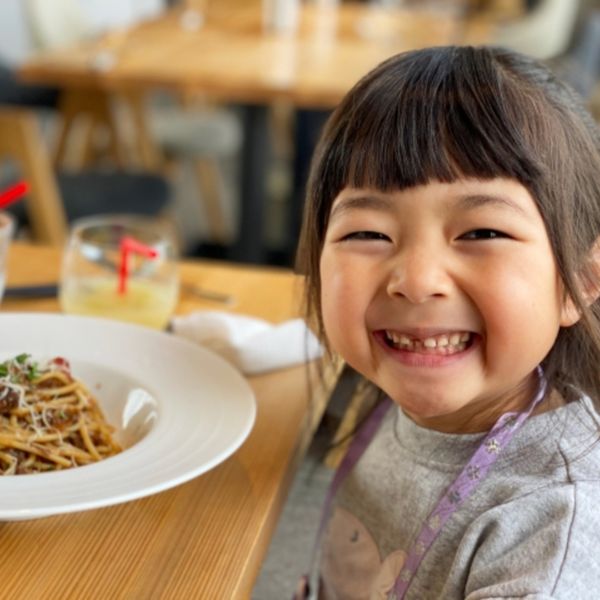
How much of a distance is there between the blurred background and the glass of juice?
4.51 ft

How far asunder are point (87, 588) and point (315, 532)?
A: 43 centimetres

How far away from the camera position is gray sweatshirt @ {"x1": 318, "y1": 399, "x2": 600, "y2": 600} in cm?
70

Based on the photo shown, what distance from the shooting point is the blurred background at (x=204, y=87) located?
8.94 feet

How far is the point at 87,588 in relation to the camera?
0.69m

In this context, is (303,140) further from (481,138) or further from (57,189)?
(481,138)

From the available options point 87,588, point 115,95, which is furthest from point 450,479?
point 115,95

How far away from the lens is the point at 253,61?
2.98 metres

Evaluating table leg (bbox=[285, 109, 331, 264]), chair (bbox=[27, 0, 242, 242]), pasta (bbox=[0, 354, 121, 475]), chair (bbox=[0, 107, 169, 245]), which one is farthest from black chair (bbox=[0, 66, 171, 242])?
pasta (bbox=[0, 354, 121, 475])

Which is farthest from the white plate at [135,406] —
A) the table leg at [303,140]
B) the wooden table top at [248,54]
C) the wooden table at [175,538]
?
the table leg at [303,140]

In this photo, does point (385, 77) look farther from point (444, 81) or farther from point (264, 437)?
point (264, 437)

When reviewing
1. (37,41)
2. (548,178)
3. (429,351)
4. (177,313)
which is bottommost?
(37,41)

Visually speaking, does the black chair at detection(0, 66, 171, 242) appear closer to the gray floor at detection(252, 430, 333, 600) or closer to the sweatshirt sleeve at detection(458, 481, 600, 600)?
the gray floor at detection(252, 430, 333, 600)

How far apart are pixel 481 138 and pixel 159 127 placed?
3.31 m

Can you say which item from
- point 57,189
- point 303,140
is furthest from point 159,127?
point 57,189
